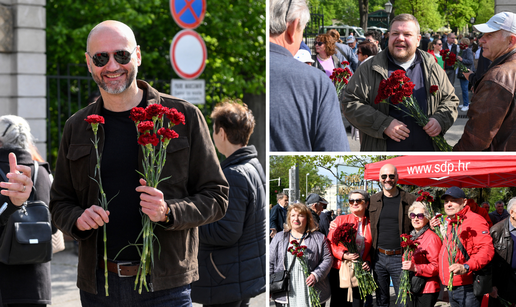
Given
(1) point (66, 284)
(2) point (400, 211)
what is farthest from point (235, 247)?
(1) point (66, 284)

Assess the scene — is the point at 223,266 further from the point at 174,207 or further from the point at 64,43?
the point at 64,43

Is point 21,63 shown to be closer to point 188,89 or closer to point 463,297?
point 188,89

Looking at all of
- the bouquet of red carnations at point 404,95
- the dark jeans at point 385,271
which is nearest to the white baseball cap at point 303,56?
the bouquet of red carnations at point 404,95

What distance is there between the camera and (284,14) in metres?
3.03

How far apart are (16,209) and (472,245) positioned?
9.65ft

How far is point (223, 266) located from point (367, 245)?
2.94 feet

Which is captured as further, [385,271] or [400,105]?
[385,271]

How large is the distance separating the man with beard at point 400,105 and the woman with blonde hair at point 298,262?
59 centimetres

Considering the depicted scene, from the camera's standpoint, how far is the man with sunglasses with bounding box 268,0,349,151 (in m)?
3.02

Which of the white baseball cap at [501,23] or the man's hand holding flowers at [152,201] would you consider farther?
the white baseball cap at [501,23]

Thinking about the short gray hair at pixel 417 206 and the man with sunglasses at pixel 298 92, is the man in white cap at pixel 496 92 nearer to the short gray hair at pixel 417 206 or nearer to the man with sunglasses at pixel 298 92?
the short gray hair at pixel 417 206

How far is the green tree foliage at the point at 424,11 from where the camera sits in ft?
10.3

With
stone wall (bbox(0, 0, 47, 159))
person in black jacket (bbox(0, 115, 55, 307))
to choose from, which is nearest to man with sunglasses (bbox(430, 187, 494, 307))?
person in black jacket (bbox(0, 115, 55, 307))

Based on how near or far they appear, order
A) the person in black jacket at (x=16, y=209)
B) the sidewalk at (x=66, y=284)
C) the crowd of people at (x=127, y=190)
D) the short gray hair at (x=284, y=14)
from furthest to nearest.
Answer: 1. the sidewalk at (x=66, y=284)
2. the person in black jacket at (x=16, y=209)
3. the short gray hair at (x=284, y=14)
4. the crowd of people at (x=127, y=190)
